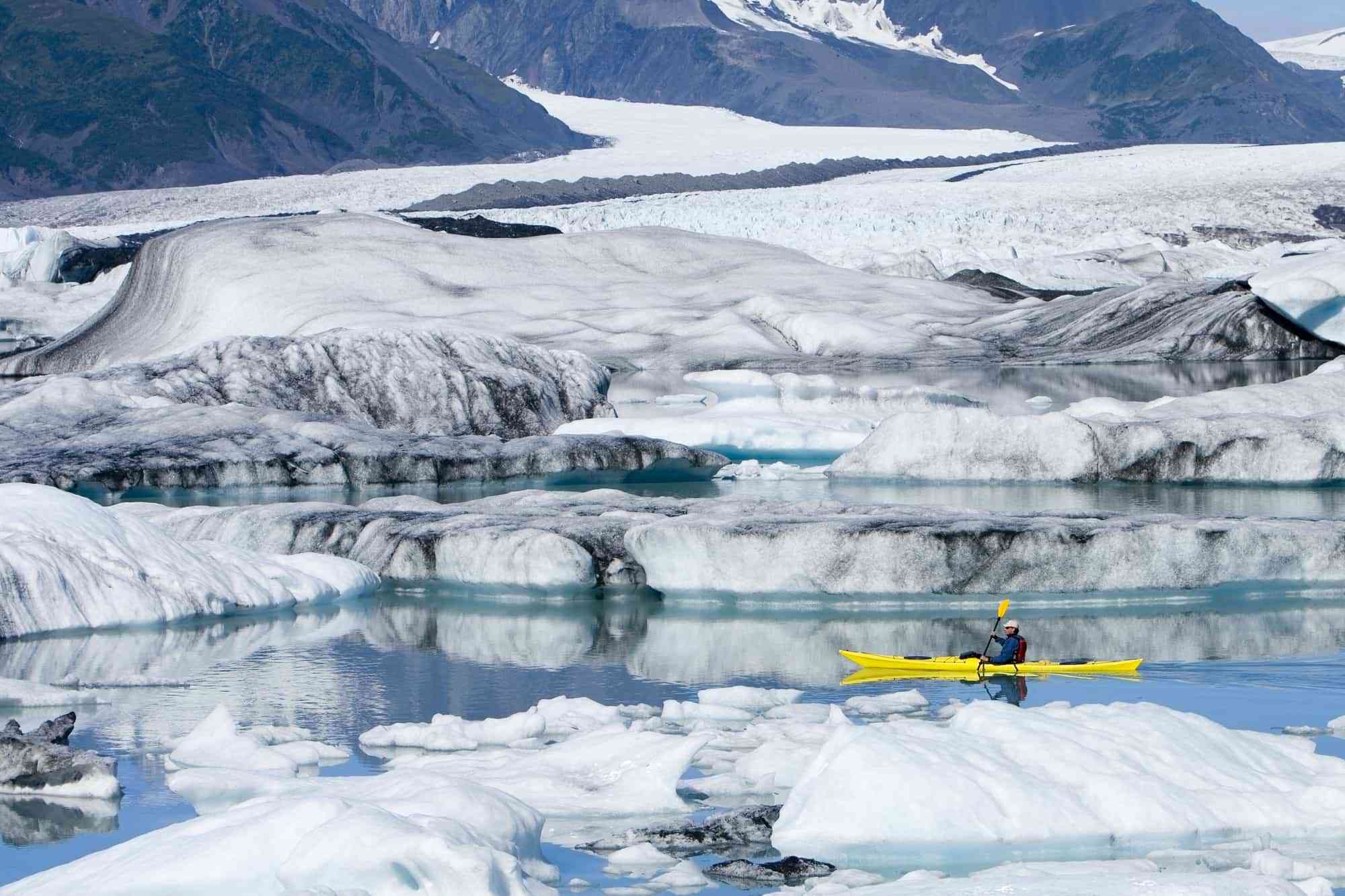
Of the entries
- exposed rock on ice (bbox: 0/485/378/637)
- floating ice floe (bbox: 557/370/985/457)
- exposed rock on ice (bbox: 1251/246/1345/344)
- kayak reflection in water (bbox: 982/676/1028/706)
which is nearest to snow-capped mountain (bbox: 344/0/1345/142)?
exposed rock on ice (bbox: 1251/246/1345/344)

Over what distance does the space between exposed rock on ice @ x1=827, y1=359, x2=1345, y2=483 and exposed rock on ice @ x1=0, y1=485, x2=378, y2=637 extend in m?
5.74

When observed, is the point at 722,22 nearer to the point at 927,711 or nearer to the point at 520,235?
the point at 520,235

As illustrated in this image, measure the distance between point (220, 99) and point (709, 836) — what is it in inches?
3600

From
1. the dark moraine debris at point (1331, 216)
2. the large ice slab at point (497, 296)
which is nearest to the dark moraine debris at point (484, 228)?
the large ice slab at point (497, 296)

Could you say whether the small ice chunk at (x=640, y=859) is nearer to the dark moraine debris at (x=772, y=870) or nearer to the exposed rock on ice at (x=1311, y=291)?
the dark moraine debris at (x=772, y=870)

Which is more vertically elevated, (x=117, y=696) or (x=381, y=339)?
(x=381, y=339)

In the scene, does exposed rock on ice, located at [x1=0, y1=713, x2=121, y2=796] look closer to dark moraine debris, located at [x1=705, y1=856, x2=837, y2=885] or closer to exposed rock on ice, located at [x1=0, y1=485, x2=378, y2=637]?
dark moraine debris, located at [x1=705, y1=856, x2=837, y2=885]

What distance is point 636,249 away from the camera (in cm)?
2678

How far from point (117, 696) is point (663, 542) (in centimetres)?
303

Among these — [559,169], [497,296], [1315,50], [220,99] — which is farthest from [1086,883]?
[1315,50]

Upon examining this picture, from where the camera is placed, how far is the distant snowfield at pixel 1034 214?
109 ft

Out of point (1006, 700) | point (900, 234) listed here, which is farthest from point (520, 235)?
point (1006, 700)

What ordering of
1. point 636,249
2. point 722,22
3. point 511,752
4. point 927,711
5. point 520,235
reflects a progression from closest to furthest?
point 511,752 < point 927,711 < point 636,249 < point 520,235 < point 722,22

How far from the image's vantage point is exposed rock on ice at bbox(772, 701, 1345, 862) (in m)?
4.89
